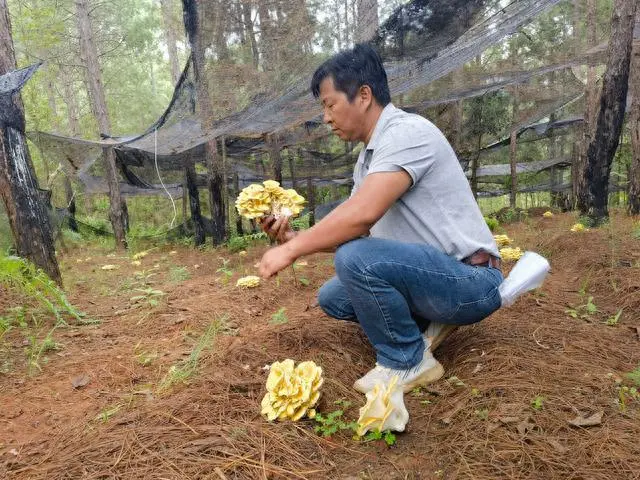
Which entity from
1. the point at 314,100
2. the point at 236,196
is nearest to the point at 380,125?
the point at 314,100

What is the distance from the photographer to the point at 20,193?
402 centimetres

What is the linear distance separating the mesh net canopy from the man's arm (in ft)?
8.85

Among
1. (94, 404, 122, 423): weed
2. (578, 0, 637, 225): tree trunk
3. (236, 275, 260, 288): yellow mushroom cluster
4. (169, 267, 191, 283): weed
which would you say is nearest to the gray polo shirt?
(94, 404, 122, 423): weed

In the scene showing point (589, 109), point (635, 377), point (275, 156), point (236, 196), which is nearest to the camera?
point (635, 377)

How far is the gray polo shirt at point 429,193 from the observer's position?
1651mm

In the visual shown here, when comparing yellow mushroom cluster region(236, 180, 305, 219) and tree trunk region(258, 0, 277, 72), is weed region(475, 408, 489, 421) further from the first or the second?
tree trunk region(258, 0, 277, 72)

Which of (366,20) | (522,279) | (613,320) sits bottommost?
(613,320)

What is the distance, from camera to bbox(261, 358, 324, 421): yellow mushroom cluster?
1.59 metres

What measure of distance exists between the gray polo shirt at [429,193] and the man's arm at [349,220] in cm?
7

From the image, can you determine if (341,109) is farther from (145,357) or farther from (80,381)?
(80,381)

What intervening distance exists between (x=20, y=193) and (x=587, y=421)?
456cm

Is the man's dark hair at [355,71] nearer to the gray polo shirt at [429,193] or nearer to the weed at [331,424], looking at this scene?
the gray polo shirt at [429,193]

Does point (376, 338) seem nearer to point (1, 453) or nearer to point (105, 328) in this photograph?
point (1, 453)

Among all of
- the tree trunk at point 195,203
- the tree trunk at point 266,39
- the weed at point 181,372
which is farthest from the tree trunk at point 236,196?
the weed at point 181,372
